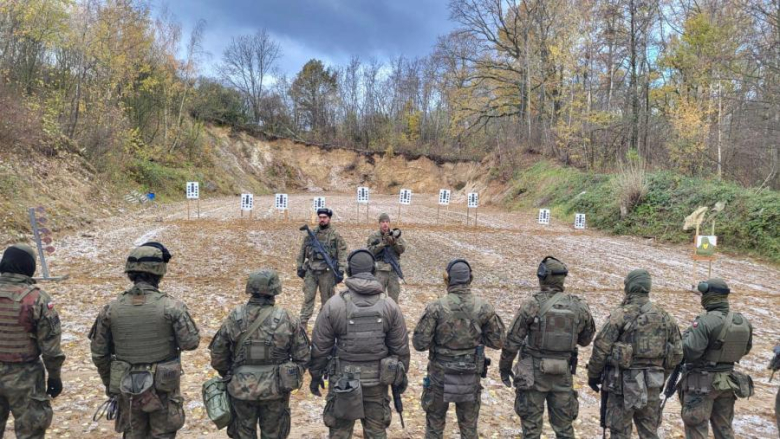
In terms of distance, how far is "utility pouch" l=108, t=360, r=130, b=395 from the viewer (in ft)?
10.9

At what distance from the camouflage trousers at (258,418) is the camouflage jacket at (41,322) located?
1.52 m

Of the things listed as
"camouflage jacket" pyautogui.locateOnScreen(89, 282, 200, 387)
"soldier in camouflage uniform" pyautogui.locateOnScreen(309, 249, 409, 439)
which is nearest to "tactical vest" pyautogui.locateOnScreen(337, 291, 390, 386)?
"soldier in camouflage uniform" pyautogui.locateOnScreen(309, 249, 409, 439)

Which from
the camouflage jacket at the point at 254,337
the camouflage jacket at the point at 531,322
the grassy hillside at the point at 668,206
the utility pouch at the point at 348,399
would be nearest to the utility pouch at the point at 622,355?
the camouflage jacket at the point at 531,322

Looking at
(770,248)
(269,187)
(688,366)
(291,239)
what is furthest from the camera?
(269,187)

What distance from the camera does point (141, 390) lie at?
10.7ft

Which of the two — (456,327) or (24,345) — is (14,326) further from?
(456,327)

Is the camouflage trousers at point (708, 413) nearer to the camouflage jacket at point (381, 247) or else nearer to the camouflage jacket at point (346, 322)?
the camouflage jacket at point (346, 322)

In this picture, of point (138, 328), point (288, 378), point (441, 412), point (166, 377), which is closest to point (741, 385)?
point (441, 412)

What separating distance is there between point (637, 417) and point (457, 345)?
188 centimetres

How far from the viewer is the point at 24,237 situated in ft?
37.9

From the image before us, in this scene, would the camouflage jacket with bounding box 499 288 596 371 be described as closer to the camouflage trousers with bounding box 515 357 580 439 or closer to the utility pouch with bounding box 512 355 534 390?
the utility pouch with bounding box 512 355 534 390

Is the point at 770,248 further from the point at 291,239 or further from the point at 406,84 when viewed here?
the point at 406,84

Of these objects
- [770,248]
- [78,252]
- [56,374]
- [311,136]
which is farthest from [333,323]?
[311,136]

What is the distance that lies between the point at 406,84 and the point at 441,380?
5487 centimetres
